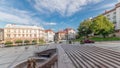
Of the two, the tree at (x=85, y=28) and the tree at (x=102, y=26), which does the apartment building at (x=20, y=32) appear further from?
the tree at (x=102, y=26)

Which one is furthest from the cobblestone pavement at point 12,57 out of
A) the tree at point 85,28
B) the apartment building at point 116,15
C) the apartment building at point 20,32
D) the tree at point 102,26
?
the apartment building at point 20,32

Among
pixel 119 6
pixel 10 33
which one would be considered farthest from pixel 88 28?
pixel 10 33

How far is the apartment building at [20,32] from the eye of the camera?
56094mm

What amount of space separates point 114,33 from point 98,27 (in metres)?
10.2

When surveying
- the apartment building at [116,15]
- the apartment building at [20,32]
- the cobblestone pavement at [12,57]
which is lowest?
the cobblestone pavement at [12,57]

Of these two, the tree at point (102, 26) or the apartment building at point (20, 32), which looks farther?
the apartment building at point (20, 32)

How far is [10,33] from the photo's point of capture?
Result: 5625cm

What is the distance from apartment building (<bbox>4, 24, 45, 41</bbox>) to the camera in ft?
184

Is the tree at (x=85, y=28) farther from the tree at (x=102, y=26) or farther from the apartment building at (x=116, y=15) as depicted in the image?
the apartment building at (x=116, y=15)

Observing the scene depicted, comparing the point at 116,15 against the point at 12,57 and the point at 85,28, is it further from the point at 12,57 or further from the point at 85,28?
the point at 12,57

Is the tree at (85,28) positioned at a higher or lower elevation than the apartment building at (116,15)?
lower

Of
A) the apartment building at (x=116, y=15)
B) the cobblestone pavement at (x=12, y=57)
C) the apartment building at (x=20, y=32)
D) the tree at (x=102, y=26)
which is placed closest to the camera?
the cobblestone pavement at (x=12, y=57)

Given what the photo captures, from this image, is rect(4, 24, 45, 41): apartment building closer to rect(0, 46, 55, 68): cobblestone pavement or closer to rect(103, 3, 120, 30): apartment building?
rect(0, 46, 55, 68): cobblestone pavement

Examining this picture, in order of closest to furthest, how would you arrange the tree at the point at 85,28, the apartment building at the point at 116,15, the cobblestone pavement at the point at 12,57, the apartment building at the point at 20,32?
1. the cobblestone pavement at the point at 12,57
2. the apartment building at the point at 116,15
3. the tree at the point at 85,28
4. the apartment building at the point at 20,32
